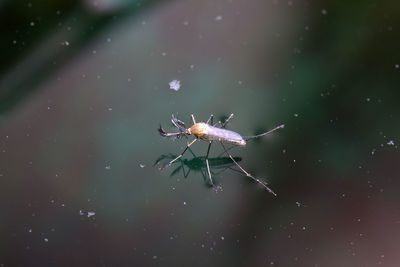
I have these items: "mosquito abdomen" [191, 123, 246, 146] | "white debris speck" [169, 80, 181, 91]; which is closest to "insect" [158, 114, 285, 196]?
"mosquito abdomen" [191, 123, 246, 146]

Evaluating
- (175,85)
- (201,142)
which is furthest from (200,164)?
(175,85)

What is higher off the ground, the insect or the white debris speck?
the white debris speck

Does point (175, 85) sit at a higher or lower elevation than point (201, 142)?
higher

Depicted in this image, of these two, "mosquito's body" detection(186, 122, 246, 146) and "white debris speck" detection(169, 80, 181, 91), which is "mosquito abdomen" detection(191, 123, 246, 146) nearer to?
"mosquito's body" detection(186, 122, 246, 146)

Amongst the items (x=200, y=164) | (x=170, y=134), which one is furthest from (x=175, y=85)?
(x=200, y=164)

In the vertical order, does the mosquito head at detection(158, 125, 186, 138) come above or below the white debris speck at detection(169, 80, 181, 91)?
below

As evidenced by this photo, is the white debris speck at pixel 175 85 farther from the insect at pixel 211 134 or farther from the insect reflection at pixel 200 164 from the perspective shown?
the insect reflection at pixel 200 164

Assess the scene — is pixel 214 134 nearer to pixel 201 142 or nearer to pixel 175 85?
pixel 201 142

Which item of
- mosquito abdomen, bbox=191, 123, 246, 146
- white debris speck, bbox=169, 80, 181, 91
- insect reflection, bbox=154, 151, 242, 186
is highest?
white debris speck, bbox=169, 80, 181, 91

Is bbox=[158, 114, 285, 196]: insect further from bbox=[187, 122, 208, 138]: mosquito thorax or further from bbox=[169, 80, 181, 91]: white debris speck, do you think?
bbox=[169, 80, 181, 91]: white debris speck

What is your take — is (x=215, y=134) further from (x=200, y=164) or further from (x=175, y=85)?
(x=175, y=85)
